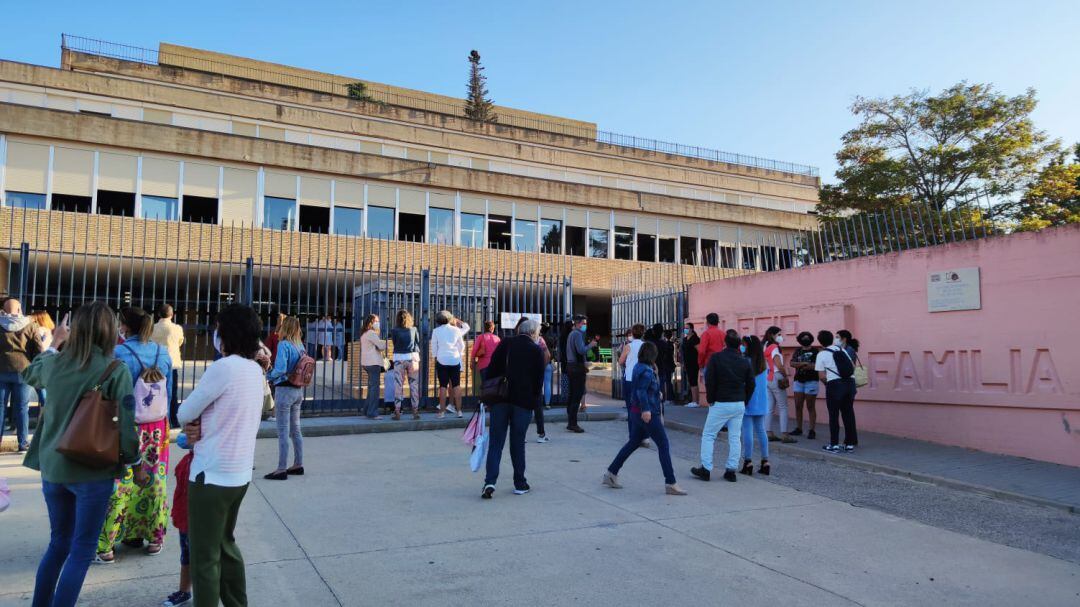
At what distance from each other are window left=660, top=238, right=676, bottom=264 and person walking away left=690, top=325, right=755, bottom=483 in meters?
21.7

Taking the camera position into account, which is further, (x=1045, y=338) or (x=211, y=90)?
(x=211, y=90)

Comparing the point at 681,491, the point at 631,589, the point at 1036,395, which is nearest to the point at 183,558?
the point at 631,589


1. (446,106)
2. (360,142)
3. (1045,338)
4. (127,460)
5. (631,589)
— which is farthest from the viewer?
(446,106)

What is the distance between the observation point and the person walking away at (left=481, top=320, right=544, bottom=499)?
665 centimetres

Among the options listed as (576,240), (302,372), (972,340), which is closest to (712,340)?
(972,340)

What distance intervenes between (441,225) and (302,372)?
18.6 m

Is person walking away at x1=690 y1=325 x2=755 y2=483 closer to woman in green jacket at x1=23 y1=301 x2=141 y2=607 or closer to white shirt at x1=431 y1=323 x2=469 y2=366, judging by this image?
white shirt at x1=431 y1=323 x2=469 y2=366

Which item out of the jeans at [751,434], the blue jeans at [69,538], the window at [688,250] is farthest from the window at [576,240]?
the blue jeans at [69,538]

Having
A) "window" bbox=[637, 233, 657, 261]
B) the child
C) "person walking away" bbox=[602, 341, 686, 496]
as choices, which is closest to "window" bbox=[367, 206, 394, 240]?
"window" bbox=[637, 233, 657, 261]

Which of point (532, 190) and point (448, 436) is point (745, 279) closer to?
point (448, 436)

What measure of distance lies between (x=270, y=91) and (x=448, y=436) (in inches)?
849

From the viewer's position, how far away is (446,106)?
1666 inches

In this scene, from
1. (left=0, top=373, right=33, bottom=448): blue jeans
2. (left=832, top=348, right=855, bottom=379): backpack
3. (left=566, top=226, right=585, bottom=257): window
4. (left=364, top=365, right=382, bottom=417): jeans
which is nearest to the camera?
(left=0, top=373, right=33, bottom=448): blue jeans

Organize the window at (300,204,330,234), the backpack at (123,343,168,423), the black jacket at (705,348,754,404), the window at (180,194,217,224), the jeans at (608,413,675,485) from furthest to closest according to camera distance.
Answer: the window at (300,204,330,234), the window at (180,194,217,224), the black jacket at (705,348,754,404), the jeans at (608,413,675,485), the backpack at (123,343,168,423)
